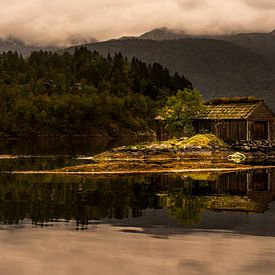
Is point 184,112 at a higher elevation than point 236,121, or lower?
higher

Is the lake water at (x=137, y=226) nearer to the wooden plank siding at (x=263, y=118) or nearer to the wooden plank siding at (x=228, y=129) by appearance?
the wooden plank siding at (x=228, y=129)

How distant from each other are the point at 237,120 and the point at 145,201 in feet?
143

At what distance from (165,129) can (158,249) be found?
206 feet

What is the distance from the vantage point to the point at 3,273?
18.7 metres

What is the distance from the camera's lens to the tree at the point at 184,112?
78375mm

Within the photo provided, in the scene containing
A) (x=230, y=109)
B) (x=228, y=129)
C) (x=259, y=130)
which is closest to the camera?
(x=228, y=129)

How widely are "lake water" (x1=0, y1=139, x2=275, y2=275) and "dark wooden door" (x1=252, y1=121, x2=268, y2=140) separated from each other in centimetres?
3344

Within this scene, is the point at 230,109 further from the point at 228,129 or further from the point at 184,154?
the point at 184,154

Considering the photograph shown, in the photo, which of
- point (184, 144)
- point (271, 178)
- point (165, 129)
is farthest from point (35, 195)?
point (165, 129)

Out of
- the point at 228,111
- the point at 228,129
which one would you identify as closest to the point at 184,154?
the point at 228,129

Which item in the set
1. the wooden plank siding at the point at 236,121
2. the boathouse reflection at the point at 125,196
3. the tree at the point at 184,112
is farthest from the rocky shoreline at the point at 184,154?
the boathouse reflection at the point at 125,196

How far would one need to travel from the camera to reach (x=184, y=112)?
78.9 meters

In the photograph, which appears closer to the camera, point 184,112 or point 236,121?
point 236,121

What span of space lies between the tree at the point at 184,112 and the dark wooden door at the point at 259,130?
7328mm
